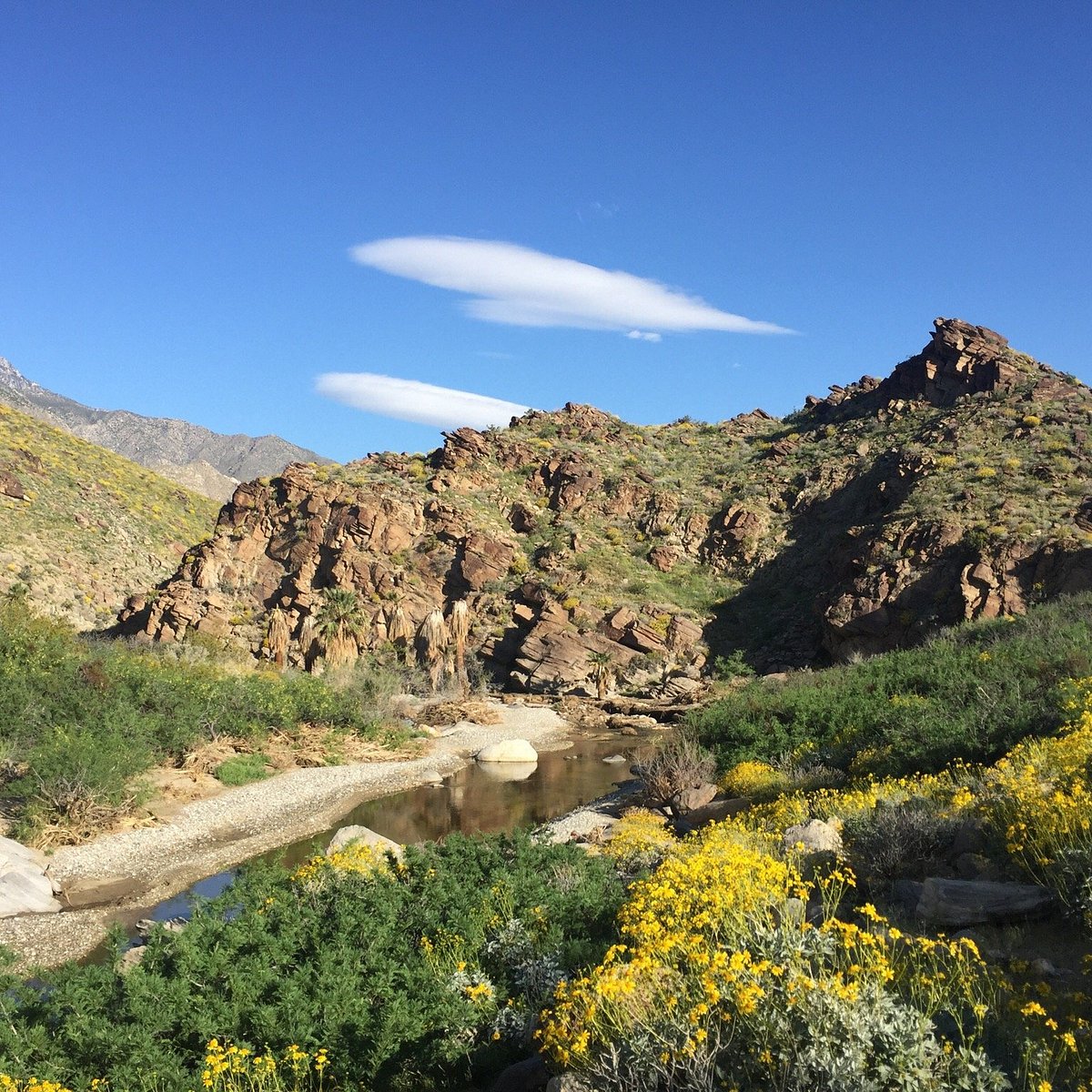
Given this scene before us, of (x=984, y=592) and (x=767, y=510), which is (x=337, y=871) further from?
(x=767, y=510)

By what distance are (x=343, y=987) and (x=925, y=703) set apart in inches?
422

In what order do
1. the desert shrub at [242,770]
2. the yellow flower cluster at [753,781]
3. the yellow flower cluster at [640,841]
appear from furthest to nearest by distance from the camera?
the desert shrub at [242,770], the yellow flower cluster at [753,781], the yellow flower cluster at [640,841]

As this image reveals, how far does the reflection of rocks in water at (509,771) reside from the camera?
73.1 feet

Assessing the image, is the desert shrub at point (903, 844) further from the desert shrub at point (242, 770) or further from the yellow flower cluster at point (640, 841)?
the desert shrub at point (242, 770)

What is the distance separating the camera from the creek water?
50.2 feet

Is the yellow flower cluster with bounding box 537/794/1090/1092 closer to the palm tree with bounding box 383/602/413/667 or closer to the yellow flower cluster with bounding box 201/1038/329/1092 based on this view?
the yellow flower cluster with bounding box 201/1038/329/1092

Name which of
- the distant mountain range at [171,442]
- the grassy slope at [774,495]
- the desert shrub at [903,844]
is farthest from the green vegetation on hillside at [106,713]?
the distant mountain range at [171,442]

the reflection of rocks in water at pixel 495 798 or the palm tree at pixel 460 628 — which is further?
the palm tree at pixel 460 628

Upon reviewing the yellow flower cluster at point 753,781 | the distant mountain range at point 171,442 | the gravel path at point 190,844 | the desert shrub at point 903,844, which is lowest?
the gravel path at point 190,844

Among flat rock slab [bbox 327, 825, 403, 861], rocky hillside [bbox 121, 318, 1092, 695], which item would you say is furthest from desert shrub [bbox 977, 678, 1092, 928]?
rocky hillside [bbox 121, 318, 1092, 695]

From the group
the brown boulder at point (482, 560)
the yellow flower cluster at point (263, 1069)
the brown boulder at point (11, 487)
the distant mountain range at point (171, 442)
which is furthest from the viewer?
the distant mountain range at point (171, 442)

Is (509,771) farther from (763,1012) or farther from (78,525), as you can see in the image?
(78,525)

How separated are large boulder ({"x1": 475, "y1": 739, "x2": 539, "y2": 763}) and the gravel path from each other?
3.10 ft

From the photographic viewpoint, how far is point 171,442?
15400cm
